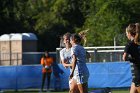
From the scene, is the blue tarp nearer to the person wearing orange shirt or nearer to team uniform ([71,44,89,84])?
the person wearing orange shirt

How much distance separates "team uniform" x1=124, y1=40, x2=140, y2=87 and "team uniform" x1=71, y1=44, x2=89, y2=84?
1988 mm

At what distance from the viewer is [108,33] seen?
4031cm

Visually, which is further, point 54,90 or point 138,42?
point 54,90

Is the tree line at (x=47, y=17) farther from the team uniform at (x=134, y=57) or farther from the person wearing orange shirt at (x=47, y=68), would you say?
the team uniform at (x=134, y=57)

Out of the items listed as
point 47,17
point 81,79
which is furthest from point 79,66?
point 47,17

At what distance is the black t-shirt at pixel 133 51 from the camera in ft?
39.8

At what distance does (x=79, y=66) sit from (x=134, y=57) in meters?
2.22

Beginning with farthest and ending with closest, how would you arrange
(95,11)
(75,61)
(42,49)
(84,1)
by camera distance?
(42,49) → (84,1) → (95,11) → (75,61)

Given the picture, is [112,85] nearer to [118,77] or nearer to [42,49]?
[118,77]

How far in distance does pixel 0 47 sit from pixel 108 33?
8.17 metres

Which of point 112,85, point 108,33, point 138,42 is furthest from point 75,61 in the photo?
point 108,33

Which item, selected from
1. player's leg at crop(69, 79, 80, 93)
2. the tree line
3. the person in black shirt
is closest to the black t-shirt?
→ the person in black shirt

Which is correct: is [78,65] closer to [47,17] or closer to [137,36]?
[137,36]

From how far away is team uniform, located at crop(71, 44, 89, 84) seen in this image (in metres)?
14.1
